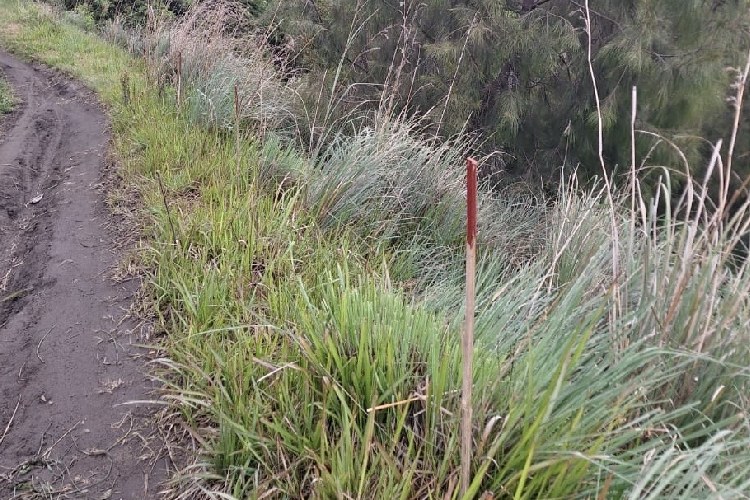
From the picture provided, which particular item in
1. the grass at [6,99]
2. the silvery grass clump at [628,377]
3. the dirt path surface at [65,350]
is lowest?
the grass at [6,99]

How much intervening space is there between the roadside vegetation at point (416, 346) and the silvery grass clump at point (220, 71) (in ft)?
3.42

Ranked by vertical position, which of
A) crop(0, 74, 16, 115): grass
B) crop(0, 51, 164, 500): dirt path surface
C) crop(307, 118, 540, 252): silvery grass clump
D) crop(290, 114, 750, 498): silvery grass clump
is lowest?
crop(0, 74, 16, 115): grass

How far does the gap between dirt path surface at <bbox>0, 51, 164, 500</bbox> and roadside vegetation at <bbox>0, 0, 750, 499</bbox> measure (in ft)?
0.63

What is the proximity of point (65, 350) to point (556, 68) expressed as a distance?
247 inches

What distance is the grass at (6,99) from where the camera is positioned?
21.4 feet

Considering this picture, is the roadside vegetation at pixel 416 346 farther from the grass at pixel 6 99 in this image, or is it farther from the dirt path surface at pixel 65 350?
the grass at pixel 6 99

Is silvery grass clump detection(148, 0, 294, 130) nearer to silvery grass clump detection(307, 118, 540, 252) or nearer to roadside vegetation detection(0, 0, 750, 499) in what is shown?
silvery grass clump detection(307, 118, 540, 252)

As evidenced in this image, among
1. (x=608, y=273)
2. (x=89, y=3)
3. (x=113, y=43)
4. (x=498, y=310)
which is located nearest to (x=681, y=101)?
(x=608, y=273)

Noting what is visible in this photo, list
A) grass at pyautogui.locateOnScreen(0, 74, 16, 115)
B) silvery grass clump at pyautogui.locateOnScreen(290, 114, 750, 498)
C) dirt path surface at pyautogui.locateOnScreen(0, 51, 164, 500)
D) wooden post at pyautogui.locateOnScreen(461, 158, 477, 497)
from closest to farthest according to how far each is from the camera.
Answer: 1. wooden post at pyautogui.locateOnScreen(461, 158, 477, 497)
2. silvery grass clump at pyautogui.locateOnScreen(290, 114, 750, 498)
3. dirt path surface at pyautogui.locateOnScreen(0, 51, 164, 500)
4. grass at pyautogui.locateOnScreen(0, 74, 16, 115)

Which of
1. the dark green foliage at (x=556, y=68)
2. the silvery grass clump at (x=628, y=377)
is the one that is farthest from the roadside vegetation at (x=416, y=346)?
the dark green foliage at (x=556, y=68)

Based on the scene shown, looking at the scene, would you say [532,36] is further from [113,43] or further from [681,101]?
[113,43]

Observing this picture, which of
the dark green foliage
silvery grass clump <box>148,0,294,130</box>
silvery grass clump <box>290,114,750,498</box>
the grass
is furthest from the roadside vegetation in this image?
the grass

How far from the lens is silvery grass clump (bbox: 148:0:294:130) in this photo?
4699 millimetres

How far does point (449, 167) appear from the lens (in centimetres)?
445
